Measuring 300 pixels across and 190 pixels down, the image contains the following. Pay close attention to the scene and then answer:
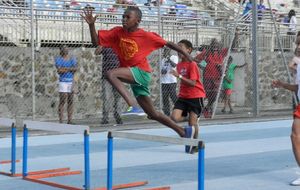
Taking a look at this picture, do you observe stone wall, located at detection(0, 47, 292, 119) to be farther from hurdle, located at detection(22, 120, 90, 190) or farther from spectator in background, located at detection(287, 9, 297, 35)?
hurdle, located at detection(22, 120, 90, 190)

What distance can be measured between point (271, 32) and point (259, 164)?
1273 cm

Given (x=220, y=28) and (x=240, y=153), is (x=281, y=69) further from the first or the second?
(x=240, y=153)

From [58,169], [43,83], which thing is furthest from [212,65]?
[58,169]

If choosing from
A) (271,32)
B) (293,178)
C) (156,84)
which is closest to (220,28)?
(271,32)

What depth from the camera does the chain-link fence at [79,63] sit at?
1634 centimetres

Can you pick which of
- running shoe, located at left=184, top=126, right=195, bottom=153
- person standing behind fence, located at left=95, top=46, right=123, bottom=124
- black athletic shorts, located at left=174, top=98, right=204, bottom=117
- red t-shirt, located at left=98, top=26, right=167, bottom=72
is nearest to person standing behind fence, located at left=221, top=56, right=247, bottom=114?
person standing behind fence, located at left=95, top=46, right=123, bottom=124

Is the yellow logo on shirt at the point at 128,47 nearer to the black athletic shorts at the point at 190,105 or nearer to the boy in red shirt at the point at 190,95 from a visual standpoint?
the boy in red shirt at the point at 190,95

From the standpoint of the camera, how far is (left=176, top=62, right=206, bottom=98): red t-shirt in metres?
10.6

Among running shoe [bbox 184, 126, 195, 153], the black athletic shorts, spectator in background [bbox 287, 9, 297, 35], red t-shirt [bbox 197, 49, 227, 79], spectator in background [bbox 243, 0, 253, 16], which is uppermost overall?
spectator in background [bbox 243, 0, 253, 16]

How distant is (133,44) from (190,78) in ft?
7.18

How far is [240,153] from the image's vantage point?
10.9m

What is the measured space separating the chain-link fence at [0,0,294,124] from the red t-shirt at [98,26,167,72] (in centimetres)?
628

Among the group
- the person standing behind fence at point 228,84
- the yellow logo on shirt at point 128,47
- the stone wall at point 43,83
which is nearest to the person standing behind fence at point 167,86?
the stone wall at point 43,83

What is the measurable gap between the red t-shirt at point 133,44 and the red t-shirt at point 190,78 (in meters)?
1.95
